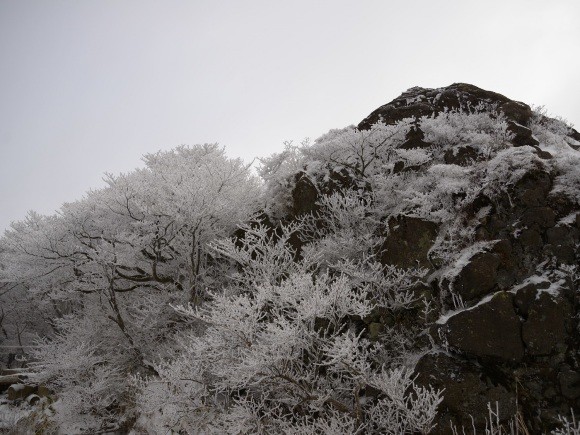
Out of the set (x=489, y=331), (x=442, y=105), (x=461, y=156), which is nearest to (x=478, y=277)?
(x=489, y=331)

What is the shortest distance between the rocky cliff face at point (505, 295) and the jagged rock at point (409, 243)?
0.03m

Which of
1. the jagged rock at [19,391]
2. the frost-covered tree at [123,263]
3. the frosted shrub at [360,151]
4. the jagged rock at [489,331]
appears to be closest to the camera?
the jagged rock at [489,331]

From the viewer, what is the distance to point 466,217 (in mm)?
8195

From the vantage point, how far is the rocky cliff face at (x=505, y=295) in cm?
587

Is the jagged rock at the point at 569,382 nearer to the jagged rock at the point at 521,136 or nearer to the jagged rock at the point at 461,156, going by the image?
the jagged rock at the point at 461,156

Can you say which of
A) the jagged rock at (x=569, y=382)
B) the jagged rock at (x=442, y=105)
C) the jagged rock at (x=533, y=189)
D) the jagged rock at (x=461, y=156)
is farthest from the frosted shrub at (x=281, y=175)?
the jagged rock at (x=569, y=382)

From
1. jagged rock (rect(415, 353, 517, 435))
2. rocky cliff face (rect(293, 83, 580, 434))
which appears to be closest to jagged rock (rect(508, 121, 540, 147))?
rocky cliff face (rect(293, 83, 580, 434))

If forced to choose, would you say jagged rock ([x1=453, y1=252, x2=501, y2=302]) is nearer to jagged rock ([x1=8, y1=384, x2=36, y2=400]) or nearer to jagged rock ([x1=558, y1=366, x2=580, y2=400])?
jagged rock ([x1=558, y1=366, x2=580, y2=400])

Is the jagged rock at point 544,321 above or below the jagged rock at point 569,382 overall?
above

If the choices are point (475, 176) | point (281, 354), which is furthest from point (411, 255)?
point (281, 354)

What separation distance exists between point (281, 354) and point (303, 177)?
7.12 m

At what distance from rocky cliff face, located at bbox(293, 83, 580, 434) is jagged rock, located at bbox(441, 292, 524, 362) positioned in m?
0.02

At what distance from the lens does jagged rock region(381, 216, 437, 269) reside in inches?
333

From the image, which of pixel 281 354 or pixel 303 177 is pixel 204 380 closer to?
pixel 281 354
